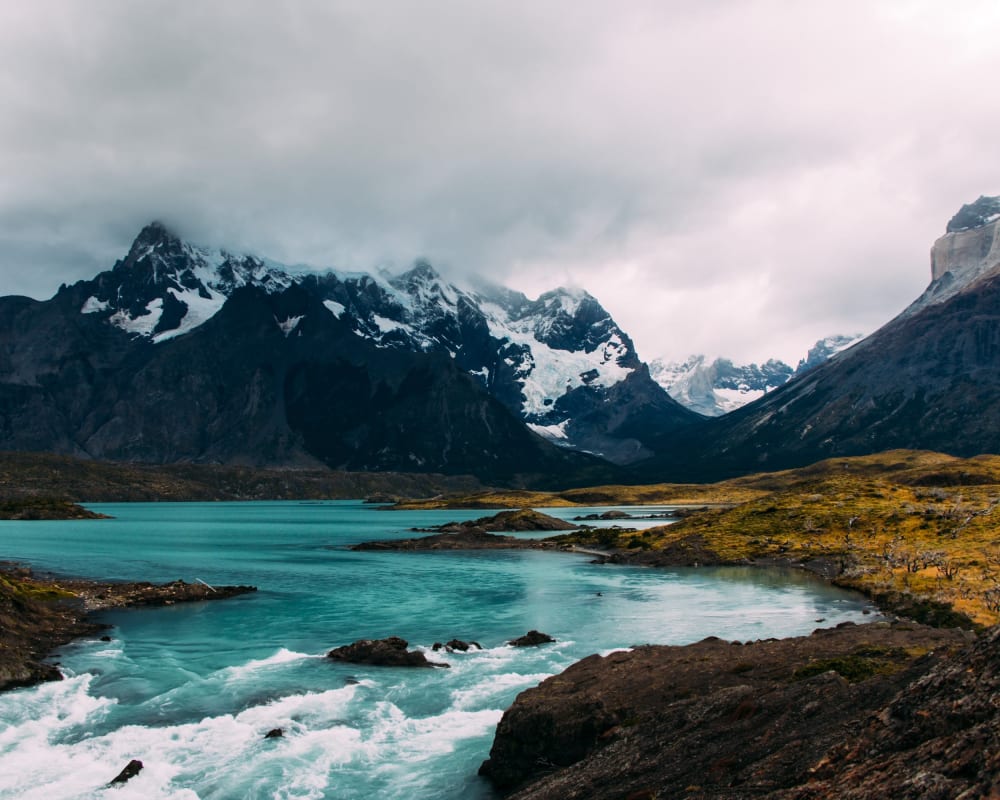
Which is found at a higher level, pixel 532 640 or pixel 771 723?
pixel 771 723

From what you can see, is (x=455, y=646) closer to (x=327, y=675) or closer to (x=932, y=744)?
(x=327, y=675)

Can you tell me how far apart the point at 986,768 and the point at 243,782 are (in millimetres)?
32288

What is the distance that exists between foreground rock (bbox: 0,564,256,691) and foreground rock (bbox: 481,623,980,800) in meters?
37.2

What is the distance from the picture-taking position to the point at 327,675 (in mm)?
55156

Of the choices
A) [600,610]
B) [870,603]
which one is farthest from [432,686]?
[870,603]

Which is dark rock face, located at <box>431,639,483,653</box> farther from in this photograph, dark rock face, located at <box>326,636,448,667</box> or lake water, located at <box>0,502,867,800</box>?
dark rock face, located at <box>326,636,448,667</box>

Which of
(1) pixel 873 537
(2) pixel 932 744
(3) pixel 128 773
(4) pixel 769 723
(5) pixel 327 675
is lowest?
(5) pixel 327 675

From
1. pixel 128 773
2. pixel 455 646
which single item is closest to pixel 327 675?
pixel 455 646

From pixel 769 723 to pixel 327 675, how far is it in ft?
124

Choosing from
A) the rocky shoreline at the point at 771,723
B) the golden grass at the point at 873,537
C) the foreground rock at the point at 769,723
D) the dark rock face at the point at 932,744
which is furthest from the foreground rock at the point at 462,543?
the dark rock face at the point at 932,744

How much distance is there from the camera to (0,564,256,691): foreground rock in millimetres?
53844

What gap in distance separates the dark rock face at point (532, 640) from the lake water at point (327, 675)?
1532mm

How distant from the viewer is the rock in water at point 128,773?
3531cm

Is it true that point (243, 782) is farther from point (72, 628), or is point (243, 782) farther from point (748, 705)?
point (72, 628)
